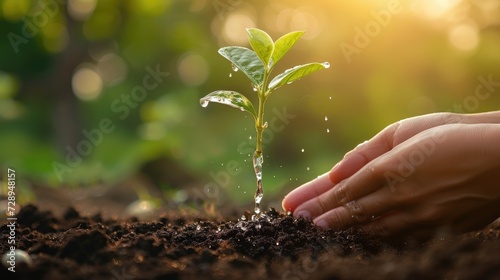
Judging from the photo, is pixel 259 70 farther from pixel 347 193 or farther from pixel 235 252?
pixel 235 252

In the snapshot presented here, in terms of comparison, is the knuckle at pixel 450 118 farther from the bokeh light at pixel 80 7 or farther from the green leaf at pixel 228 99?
the bokeh light at pixel 80 7

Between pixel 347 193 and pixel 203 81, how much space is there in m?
6.45

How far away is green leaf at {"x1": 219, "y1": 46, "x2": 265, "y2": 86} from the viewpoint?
2227 millimetres

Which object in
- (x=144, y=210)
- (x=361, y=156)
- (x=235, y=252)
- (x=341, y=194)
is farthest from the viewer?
(x=144, y=210)

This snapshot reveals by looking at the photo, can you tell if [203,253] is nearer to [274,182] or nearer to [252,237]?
[252,237]

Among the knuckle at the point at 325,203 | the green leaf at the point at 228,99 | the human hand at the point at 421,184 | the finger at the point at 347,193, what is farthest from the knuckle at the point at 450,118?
the green leaf at the point at 228,99

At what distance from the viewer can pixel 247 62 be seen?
2.26 meters

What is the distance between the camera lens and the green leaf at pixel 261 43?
2.14 m

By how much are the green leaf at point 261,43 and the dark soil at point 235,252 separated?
2.16 ft

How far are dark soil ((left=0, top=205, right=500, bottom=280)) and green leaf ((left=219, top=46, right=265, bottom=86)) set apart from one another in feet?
1.90

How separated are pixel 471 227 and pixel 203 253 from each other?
127cm

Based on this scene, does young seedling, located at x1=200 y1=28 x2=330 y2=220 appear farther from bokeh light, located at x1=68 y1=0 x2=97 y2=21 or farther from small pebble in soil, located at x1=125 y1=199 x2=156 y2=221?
bokeh light, located at x1=68 y1=0 x2=97 y2=21

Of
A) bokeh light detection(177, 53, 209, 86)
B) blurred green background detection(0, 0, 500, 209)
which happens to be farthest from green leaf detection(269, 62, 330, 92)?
bokeh light detection(177, 53, 209, 86)

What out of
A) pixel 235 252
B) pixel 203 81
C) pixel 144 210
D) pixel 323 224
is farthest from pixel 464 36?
pixel 235 252
